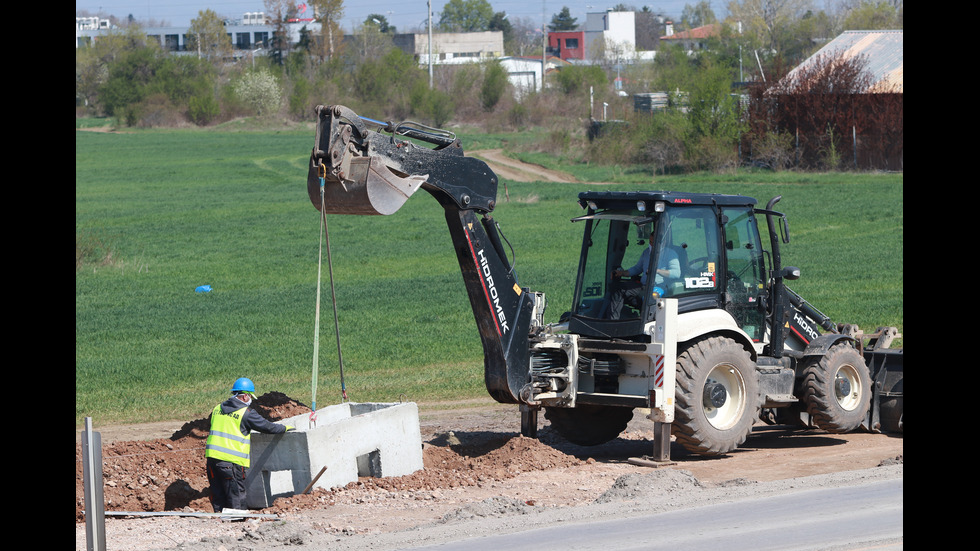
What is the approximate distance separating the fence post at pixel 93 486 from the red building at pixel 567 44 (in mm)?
177345

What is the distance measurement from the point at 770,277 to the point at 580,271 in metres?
2.11

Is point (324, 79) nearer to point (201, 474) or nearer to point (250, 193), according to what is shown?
point (250, 193)

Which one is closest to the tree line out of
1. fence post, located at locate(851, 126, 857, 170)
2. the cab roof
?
fence post, located at locate(851, 126, 857, 170)

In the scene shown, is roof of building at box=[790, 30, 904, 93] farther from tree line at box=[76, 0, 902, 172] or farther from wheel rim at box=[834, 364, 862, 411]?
wheel rim at box=[834, 364, 862, 411]

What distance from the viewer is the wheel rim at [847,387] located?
42.0ft

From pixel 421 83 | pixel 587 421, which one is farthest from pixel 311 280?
pixel 421 83

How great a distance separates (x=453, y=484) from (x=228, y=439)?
7.34ft

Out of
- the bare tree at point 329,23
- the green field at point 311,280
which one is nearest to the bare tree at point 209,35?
the bare tree at point 329,23

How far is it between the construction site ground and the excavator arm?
3.51ft

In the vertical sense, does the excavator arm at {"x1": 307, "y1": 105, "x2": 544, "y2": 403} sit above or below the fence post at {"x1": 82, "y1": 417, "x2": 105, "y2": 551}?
above

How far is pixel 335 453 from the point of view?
34.6 ft

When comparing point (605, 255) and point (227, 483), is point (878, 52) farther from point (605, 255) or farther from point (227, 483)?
point (227, 483)

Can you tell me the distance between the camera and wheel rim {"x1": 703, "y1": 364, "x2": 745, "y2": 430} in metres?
11.8

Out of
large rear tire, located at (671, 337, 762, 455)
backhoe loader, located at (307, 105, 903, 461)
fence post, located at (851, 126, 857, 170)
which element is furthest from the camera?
fence post, located at (851, 126, 857, 170)
